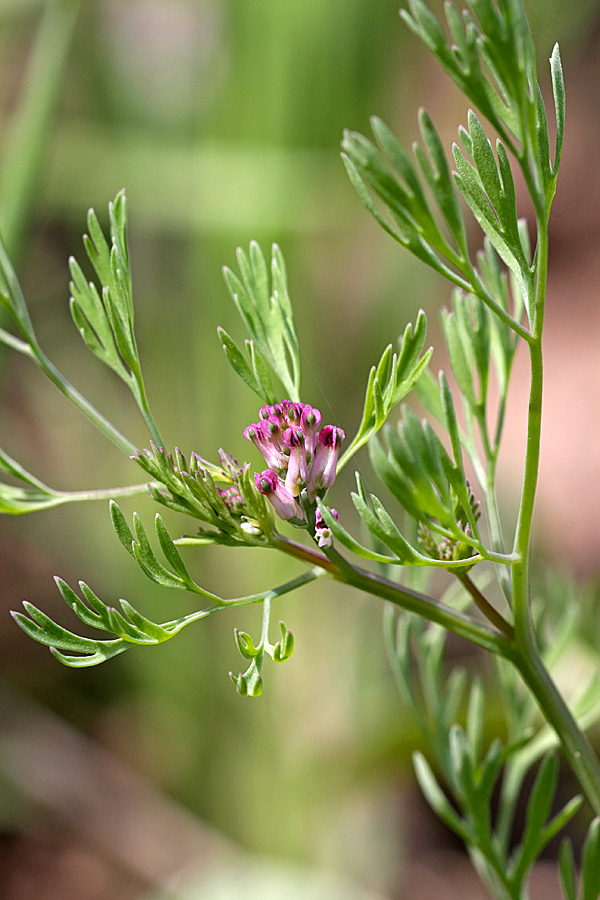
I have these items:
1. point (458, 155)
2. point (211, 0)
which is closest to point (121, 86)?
point (211, 0)

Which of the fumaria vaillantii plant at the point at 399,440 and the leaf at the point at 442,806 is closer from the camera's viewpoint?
the fumaria vaillantii plant at the point at 399,440

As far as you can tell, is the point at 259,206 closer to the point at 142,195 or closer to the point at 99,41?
the point at 142,195

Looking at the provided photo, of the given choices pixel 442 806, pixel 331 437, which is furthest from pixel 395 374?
pixel 442 806

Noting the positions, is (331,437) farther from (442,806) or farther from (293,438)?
(442,806)

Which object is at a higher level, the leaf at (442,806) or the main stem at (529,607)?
the main stem at (529,607)

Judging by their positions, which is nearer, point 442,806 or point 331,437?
point 331,437

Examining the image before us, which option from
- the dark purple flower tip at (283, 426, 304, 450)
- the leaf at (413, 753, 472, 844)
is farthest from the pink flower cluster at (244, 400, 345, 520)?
the leaf at (413, 753, 472, 844)

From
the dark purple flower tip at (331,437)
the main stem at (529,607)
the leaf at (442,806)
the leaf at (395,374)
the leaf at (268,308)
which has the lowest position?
the leaf at (442,806)

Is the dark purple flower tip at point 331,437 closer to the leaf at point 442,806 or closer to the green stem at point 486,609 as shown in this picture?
the green stem at point 486,609

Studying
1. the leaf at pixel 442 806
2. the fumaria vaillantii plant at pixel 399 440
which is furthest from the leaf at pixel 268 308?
the leaf at pixel 442 806
